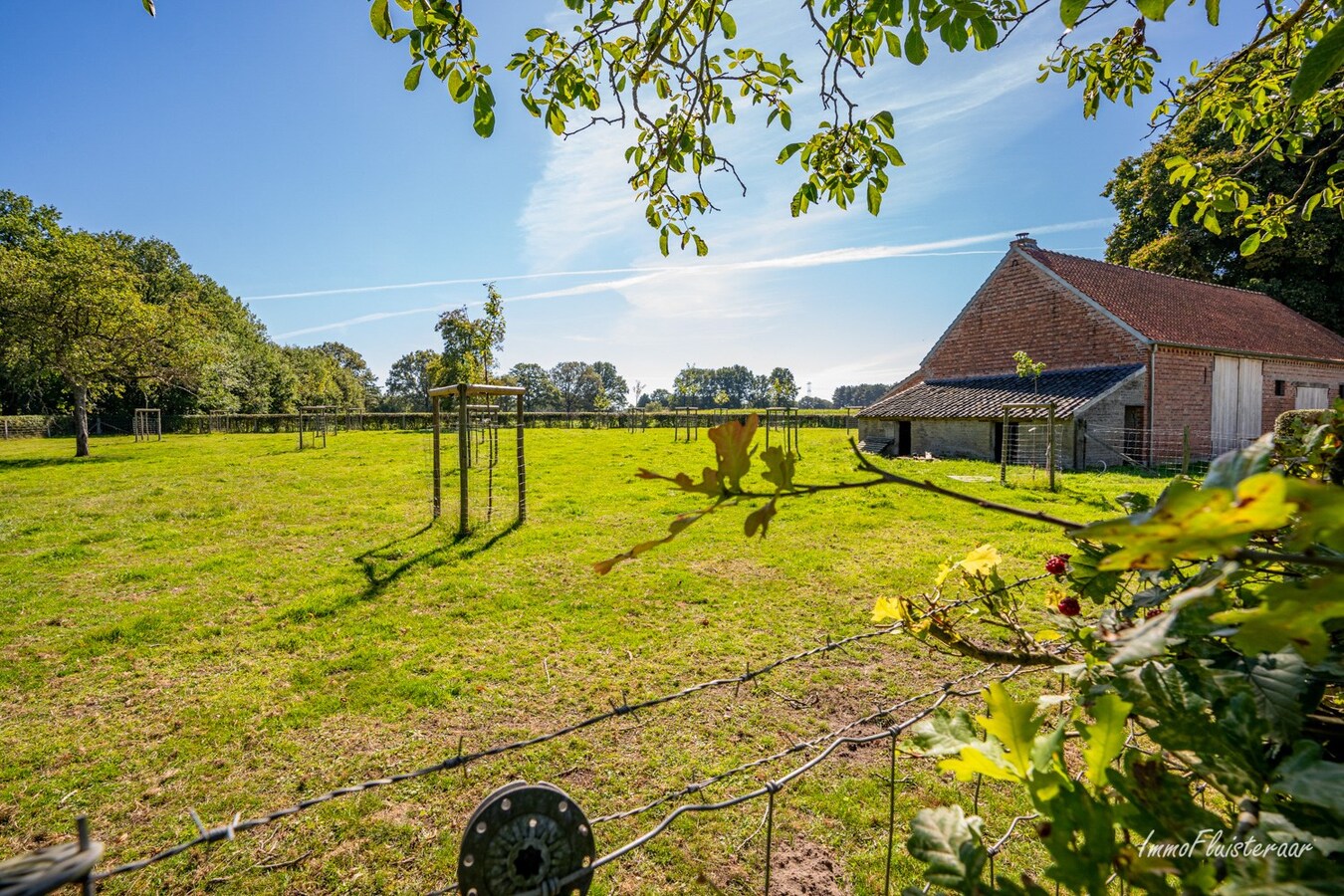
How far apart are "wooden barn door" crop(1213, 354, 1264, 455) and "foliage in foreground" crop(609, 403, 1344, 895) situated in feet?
77.5

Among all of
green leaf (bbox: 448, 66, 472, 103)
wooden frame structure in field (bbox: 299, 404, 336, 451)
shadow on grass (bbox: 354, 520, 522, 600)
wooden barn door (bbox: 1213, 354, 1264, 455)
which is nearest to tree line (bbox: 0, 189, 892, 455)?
wooden frame structure in field (bbox: 299, 404, 336, 451)

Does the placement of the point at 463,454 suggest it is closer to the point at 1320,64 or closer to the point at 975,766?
the point at 975,766

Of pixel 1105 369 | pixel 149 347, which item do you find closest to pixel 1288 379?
pixel 1105 369

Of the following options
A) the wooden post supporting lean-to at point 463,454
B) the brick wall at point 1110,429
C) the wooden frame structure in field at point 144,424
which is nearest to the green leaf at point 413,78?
the wooden post supporting lean-to at point 463,454

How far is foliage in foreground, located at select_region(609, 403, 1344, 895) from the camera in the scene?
431 mm

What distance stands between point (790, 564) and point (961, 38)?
6.84 meters

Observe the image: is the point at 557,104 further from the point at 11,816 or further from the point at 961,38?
the point at 11,816

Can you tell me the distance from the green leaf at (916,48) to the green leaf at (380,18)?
148 cm

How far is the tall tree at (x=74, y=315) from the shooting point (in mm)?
19297

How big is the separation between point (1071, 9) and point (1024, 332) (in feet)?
73.4

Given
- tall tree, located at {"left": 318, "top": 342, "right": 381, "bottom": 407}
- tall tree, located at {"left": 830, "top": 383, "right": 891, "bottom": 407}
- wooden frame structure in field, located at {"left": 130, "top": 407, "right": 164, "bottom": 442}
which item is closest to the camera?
wooden frame structure in field, located at {"left": 130, "top": 407, "right": 164, "bottom": 442}

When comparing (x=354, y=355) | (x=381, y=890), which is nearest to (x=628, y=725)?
(x=381, y=890)

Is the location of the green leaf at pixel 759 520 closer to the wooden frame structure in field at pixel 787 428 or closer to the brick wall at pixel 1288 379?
the wooden frame structure in field at pixel 787 428

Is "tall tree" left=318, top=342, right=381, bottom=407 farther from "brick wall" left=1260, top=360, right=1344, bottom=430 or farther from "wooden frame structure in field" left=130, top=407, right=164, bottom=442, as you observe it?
"brick wall" left=1260, top=360, right=1344, bottom=430
